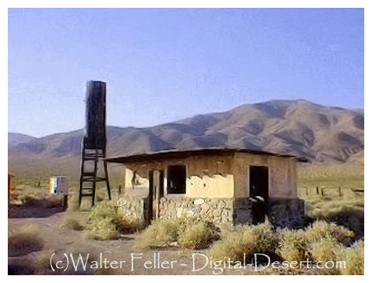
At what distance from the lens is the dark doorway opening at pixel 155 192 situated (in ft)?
43.7

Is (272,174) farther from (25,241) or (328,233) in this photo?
(25,241)

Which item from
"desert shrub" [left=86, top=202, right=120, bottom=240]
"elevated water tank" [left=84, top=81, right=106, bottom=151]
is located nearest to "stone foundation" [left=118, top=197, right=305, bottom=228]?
"desert shrub" [left=86, top=202, right=120, bottom=240]

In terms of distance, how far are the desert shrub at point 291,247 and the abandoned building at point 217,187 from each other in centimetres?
210

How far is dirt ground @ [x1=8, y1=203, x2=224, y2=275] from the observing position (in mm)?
9023

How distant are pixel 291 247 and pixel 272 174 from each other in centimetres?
405

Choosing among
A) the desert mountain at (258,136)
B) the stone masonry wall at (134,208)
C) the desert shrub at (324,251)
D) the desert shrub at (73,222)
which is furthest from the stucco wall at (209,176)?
the desert shrub at (324,251)

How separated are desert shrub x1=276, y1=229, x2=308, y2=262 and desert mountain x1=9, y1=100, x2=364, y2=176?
2.96 meters

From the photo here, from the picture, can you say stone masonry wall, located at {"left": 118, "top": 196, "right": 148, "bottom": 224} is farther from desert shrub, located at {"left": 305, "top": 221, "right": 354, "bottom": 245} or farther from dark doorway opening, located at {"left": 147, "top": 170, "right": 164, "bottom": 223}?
desert shrub, located at {"left": 305, "top": 221, "right": 354, "bottom": 245}

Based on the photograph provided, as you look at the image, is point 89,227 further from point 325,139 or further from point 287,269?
point 325,139

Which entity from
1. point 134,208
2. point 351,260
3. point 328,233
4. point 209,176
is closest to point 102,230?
point 134,208

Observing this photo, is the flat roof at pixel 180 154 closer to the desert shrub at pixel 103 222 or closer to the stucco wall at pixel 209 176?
the stucco wall at pixel 209 176

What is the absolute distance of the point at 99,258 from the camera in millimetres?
9305
